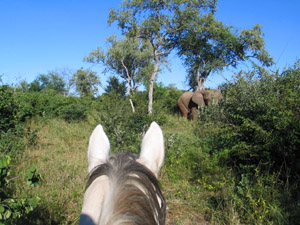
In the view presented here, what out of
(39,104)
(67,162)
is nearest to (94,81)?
(39,104)

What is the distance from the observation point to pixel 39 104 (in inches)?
449

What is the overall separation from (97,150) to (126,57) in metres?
23.7

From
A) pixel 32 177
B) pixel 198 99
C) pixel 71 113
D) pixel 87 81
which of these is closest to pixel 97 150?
pixel 32 177

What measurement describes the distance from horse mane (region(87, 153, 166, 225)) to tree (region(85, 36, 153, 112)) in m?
21.5

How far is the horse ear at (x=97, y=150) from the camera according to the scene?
1.26 metres

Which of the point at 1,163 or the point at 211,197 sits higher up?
the point at 1,163

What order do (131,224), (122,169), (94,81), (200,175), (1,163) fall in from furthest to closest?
1. (94,81)
2. (200,175)
3. (1,163)
4. (122,169)
5. (131,224)

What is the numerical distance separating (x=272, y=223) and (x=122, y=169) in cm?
274

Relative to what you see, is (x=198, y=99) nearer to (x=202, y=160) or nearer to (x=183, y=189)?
(x=202, y=160)

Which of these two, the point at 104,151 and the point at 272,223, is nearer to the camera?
the point at 104,151

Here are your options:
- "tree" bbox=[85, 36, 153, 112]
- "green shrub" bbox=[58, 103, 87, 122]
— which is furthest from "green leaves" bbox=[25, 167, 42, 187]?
"tree" bbox=[85, 36, 153, 112]

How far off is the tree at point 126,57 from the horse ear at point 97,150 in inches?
831

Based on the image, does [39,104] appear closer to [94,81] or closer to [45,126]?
[45,126]

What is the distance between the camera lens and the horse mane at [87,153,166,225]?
0.85 metres
